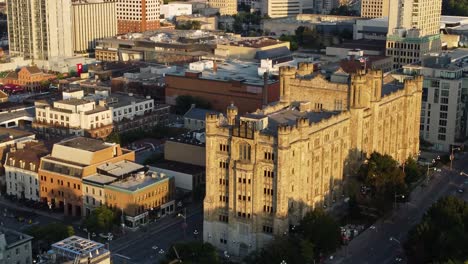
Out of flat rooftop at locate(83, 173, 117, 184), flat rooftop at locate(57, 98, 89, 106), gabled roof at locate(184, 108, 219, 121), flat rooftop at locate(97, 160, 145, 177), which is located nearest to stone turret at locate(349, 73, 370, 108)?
flat rooftop at locate(97, 160, 145, 177)

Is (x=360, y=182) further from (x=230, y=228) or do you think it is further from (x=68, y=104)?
(x=68, y=104)

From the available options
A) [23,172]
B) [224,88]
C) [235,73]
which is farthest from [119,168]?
[235,73]

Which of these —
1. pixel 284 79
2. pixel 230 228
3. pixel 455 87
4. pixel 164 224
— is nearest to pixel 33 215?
pixel 164 224

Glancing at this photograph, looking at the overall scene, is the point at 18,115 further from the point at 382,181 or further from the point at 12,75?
A: the point at 382,181

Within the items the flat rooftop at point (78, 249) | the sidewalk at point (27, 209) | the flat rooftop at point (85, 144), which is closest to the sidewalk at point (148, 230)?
the sidewalk at point (27, 209)

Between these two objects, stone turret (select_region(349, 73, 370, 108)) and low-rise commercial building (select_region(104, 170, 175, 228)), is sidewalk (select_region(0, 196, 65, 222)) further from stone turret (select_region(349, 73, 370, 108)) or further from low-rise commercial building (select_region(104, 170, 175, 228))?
stone turret (select_region(349, 73, 370, 108))
